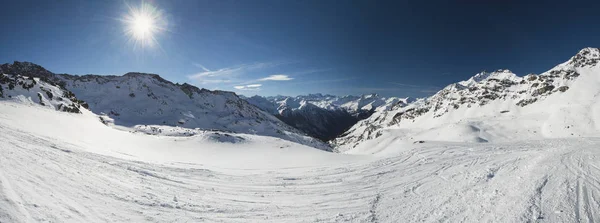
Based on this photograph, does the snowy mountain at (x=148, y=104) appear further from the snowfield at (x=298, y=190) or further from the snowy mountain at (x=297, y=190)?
the snowy mountain at (x=297, y=190)

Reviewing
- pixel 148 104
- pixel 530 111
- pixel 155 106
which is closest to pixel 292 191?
pixel 155 106

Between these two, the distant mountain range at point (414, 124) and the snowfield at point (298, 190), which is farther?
the distant mountain range at point (414, 124)

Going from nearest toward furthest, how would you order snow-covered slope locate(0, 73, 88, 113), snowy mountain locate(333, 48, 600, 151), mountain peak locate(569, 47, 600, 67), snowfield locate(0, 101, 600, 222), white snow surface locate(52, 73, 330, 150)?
snowfield locate(0, 101, 600, 222), snow-covered slope locate(0, 73, 88, 113), snowy mountain locate(333, 48, 600, 151), white snow surface locate(52, 73, 330, 150), mountain peak locate(569, 47, 600, 67)

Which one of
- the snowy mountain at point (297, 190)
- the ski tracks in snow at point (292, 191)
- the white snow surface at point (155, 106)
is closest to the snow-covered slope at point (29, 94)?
the ski tracks in snow at point (292, 191)

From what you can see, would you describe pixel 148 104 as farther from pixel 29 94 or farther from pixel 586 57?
pixel 586 57

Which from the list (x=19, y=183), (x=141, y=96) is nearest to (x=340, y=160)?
(x=19, y=183)

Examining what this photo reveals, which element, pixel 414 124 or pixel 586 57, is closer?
pixel 586 57

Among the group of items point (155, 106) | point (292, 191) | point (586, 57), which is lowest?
point (292, 191)

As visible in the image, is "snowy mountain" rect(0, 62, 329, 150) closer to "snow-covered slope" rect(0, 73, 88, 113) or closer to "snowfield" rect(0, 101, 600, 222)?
"snow-covered slope" rect(0, 73, 88, 113)

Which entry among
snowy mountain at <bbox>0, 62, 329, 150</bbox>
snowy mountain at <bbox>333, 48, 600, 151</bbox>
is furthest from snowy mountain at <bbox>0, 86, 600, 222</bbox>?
snowy mountain at <bbox>0, 62, 329, 150</bbox>

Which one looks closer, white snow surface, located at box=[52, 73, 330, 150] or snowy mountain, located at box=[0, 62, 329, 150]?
white snow surface, located at box=[52, 73, 330, 150]

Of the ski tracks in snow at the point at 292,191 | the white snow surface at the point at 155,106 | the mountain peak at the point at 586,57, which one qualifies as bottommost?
the ski tracks in snow at the point at 292,191

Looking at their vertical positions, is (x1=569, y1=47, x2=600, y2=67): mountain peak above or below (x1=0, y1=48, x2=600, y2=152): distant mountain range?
above

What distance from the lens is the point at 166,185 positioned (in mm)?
10500
